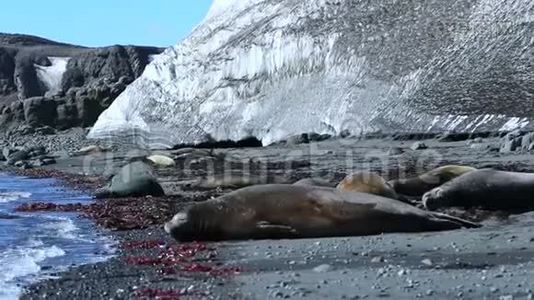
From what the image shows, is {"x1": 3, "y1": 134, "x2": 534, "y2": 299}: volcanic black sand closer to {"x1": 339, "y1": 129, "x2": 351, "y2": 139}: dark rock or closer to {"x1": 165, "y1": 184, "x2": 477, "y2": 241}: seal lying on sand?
{"x1": 165, "y1": 184, "x2": 477, "y2": 241}: seal lying on sand

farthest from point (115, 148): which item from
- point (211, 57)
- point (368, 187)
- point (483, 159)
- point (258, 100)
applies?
point (368, 187)

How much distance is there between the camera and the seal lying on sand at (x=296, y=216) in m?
6.72

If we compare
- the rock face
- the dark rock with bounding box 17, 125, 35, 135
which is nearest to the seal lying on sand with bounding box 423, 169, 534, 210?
the rock face

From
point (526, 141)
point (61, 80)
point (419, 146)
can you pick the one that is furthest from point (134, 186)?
point (61, 80)

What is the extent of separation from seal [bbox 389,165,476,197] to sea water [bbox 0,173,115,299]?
2.97 m

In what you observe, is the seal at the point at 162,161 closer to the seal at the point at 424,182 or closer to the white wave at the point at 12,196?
the white wave at the point at 12,196

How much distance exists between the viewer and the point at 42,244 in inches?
292

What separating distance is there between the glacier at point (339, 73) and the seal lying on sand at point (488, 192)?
6384 millimetres

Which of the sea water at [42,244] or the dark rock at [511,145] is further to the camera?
the dark rock at [511,145]

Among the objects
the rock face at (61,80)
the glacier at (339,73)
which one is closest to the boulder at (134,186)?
the glacier at (339,73)

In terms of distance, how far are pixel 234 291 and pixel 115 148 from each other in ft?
56.4

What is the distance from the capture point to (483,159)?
11.5 metres

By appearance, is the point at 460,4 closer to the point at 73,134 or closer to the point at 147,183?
the point at 147,183

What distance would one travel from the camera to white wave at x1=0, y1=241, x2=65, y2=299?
529 centimetres
